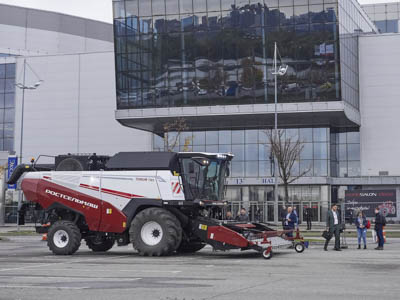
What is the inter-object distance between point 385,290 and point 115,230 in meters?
11.3

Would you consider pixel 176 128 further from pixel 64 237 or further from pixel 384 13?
pixel 384 13

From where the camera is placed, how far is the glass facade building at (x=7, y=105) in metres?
72.4

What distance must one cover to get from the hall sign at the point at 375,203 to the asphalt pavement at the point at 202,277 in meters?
23.3

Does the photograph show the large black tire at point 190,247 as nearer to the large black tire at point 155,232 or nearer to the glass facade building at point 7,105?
the large black tire at point 155,232

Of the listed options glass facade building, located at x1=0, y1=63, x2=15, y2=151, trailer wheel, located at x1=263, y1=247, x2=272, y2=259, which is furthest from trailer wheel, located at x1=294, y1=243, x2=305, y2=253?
glass facade building, located at x1=0, y1=63, x2=15, y2=151

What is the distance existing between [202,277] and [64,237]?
8822 millimetres

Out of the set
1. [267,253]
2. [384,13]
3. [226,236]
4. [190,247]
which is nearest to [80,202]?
[190,247]

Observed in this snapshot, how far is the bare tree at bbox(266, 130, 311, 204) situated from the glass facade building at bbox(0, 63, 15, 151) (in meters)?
28.5

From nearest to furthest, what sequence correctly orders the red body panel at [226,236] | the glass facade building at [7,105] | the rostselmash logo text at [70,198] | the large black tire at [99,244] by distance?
the red body panel at [226,236]
the rostselmash logo text at [70,198]
the large black tire at [99,244]
the glass facade building at [7,105]

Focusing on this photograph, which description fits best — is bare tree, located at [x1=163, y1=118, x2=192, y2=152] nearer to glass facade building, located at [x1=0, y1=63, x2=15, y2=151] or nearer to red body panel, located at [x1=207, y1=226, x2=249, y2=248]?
glass facade building, located at [x1=0, y1=63, x2=15, y2=151]

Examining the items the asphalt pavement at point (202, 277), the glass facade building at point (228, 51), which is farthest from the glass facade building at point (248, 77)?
the asphalt pavement at point (202, 277)

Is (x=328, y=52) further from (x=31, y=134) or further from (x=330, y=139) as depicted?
(x=31, y=134)

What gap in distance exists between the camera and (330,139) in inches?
2431

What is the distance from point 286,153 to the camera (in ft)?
182
